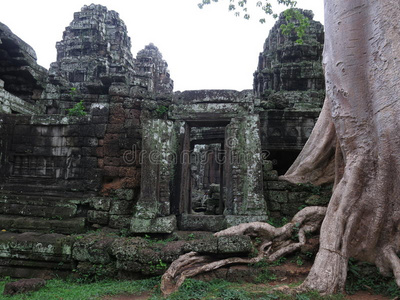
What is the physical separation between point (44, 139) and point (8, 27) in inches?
206

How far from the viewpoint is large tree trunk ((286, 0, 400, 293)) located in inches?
132

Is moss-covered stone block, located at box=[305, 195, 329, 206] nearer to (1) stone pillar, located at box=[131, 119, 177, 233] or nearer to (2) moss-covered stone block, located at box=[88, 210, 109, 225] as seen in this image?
(1) stone pillar, located at box=[131, 119, 177, 233]

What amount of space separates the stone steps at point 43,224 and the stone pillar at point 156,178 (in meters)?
1.12

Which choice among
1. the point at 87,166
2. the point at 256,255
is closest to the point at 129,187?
the point at 87,166

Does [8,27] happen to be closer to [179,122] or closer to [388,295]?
[179,122]

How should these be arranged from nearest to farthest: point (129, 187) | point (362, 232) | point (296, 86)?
Answer: point (362, 232)
point (129, 187)
point (296, 86)

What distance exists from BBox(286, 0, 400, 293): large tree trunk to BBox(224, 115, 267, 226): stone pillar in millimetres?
1495

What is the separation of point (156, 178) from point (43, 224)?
88.5 inches

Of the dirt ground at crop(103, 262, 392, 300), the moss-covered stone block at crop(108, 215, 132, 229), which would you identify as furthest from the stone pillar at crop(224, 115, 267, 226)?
the moss-covered stone block at crop(108, 215, 132, 229)

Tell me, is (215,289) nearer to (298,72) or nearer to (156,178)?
(156,178)

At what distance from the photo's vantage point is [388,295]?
316 cm

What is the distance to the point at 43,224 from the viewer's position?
17.1 feet

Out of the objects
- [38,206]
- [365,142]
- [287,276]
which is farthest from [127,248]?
[365,142]

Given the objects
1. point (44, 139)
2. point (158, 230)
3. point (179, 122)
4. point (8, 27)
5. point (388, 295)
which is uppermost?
point (8, 27)
